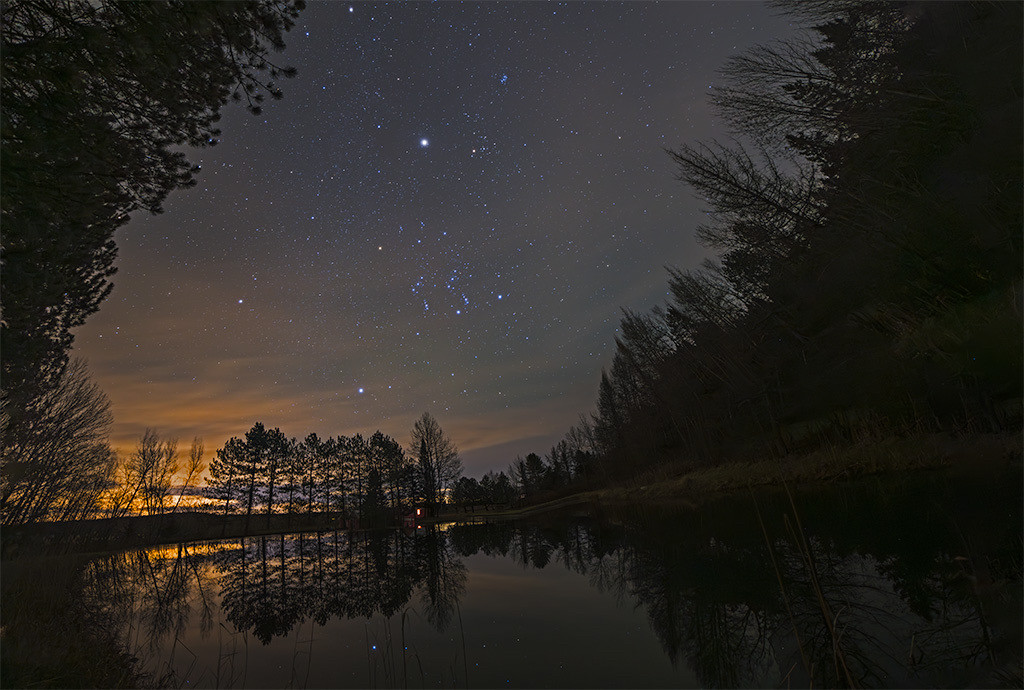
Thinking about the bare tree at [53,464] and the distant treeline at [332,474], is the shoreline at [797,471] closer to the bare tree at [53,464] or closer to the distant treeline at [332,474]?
the bare tree at [53,464]

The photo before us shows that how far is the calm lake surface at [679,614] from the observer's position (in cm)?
362

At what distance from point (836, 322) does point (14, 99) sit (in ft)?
61.0

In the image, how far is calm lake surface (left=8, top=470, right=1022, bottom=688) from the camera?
3.62m

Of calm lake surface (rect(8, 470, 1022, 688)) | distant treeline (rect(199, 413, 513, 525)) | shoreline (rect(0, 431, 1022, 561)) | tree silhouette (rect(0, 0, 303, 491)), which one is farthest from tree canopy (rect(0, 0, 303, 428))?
distant treeline (rect(199, 413, 513, 525))

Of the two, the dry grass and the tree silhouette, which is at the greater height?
the tree silhouette

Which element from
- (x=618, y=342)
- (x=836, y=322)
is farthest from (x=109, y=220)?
(x=618, y=342)

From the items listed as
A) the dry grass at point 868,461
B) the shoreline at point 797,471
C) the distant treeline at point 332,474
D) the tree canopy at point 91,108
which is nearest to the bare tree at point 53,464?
the shoreline at point 797,471

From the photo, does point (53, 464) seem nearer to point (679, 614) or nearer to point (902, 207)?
point (679, 614)

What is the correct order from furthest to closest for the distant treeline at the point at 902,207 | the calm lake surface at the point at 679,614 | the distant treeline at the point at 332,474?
1. the distant treeline at the point at 332,474
2. the distant treeline at the point at 902,207
3. the calm lake surface at the point at 679,614

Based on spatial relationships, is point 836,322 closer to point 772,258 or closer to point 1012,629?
point 772,258

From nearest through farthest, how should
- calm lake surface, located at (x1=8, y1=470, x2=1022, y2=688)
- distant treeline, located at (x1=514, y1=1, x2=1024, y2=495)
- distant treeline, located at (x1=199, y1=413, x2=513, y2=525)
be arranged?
calm lake surface, located at (x1=8, y1=470, x2=1022, y2=688) → distant treeline, located at (x1=514, y1=1, x2=1024, y2=495) → distant treeline, located at (x1=199, y1=413, x2=513, y2=525)

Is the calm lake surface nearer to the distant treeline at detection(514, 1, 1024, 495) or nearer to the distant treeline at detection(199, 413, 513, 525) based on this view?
the distant treeline at detection(514, 1, 1024, 495)

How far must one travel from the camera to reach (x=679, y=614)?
541 cm

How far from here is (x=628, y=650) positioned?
4.81m
